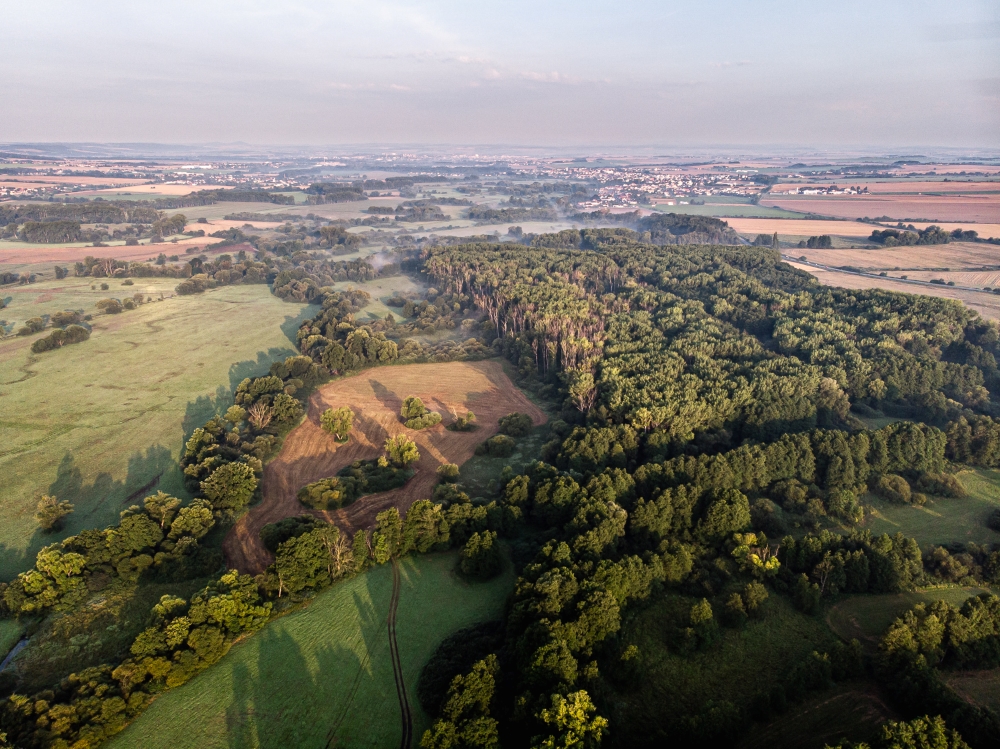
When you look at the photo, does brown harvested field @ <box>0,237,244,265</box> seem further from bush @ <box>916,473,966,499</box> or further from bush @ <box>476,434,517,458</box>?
bush @ <box>916,473,966,499</box>

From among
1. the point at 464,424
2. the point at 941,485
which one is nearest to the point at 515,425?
the point at 464,424

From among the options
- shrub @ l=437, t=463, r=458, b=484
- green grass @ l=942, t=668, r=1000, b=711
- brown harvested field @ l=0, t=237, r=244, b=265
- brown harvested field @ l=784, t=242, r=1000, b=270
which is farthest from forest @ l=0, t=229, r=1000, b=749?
brown harvested field @ l=0, t=237, r=244, b=265

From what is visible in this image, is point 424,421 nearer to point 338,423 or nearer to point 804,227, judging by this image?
point 338,423

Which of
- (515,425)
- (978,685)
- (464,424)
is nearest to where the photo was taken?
(978,685)

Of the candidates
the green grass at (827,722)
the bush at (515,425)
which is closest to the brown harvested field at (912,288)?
the bush at (515,425)

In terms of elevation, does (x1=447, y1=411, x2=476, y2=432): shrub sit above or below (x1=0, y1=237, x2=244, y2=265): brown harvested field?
below

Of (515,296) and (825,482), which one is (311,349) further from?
(825,482)

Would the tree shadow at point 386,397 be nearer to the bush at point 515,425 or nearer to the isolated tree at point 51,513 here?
the bush at point 515,425
